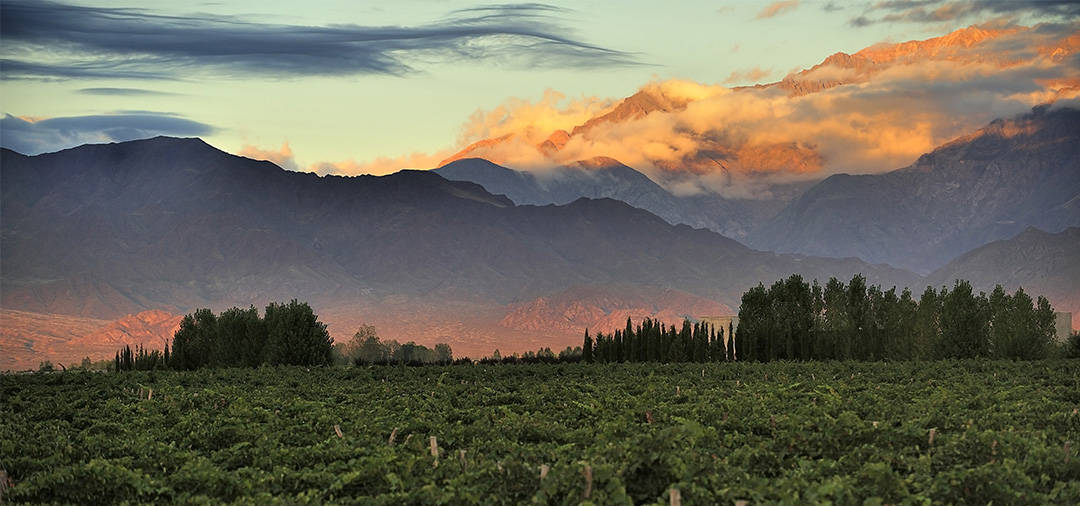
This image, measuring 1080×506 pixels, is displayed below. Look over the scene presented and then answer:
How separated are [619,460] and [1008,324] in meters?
67.2

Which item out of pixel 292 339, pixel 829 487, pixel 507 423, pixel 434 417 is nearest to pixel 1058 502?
pixel 829 487

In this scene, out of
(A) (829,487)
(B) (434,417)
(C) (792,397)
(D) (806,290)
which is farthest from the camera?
(D) (806,290)

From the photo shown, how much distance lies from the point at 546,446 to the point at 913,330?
6591cm

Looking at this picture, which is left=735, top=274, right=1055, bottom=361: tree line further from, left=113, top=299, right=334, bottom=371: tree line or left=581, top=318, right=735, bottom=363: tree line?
left=113, top=299, right=334, bottom=371: tree line

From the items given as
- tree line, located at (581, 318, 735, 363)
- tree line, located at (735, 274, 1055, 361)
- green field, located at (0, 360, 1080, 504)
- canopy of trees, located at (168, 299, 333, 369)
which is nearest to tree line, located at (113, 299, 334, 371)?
canopy of trees, located at (168, 299, 333, 369)

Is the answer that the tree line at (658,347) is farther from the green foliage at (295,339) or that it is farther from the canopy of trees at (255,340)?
the canopy of trees at (255,340)

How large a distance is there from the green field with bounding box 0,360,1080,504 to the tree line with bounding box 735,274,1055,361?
1654 inches

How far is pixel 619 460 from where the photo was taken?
666 inches

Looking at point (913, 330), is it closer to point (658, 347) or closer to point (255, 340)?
point (658, 347)

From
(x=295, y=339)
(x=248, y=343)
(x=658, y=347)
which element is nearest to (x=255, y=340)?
(x=248, y=343)

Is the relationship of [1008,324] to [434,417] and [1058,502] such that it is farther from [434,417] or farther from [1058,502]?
[1058,502]

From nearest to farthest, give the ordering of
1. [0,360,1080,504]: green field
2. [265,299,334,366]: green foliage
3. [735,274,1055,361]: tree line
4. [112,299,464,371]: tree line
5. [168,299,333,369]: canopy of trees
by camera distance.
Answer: [0,360,1080,504]: green field → [265,299,334,366]: green foliage → [112,299,464,371]: tree line → [168,299,333,369]: canopy of trees → [735,274,1055,361]: tree line

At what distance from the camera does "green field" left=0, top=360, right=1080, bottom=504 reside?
1595 centimetres

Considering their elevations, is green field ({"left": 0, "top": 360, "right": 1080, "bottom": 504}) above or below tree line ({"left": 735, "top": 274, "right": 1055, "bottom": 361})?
below
